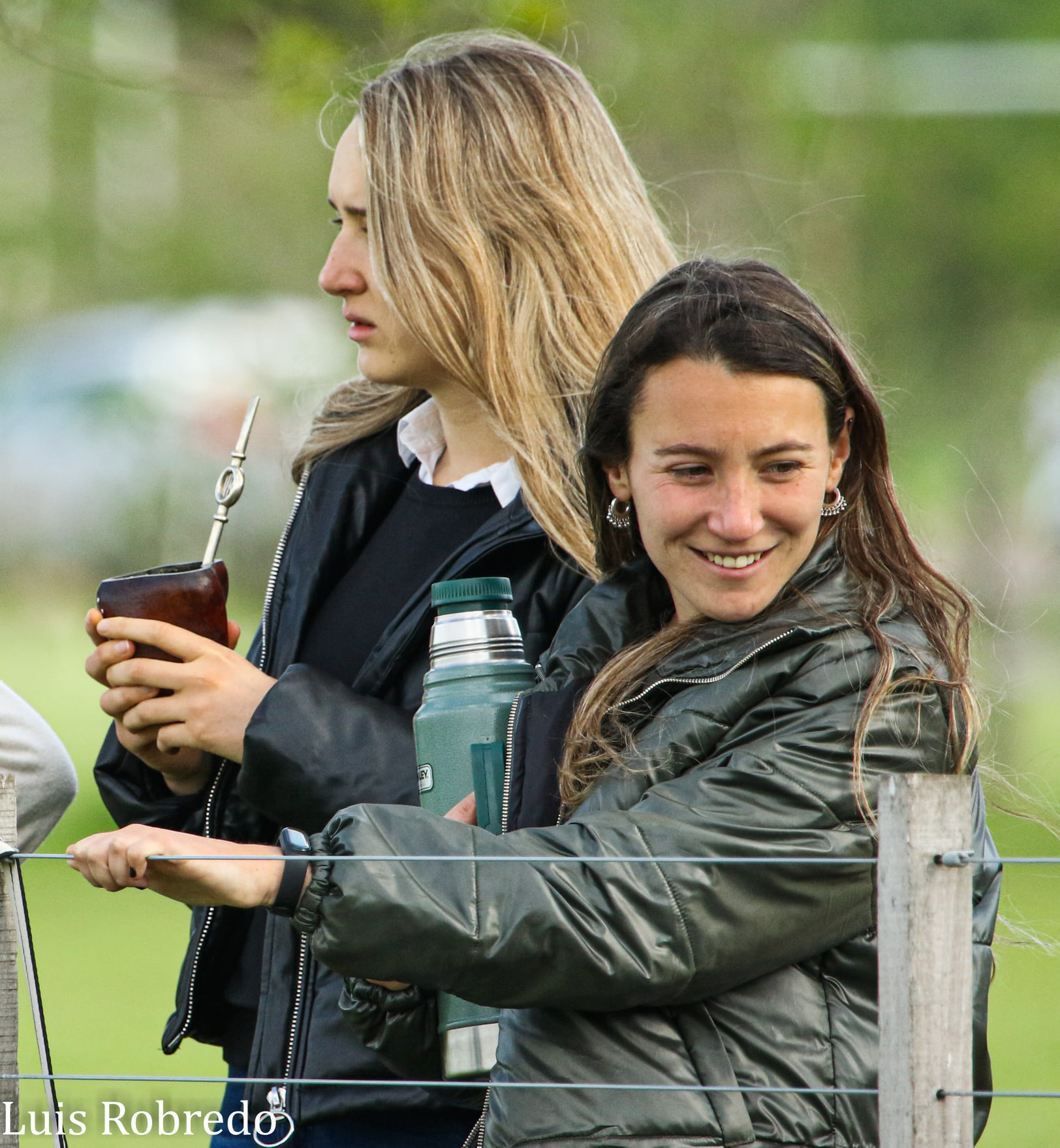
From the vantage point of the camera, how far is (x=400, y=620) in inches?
92.6

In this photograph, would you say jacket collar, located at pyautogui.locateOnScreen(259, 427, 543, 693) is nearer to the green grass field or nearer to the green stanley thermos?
the green stanley thermos

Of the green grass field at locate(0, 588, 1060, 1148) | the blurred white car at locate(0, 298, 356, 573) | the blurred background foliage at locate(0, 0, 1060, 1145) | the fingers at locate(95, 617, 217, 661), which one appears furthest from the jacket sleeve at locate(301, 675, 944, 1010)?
the blurred white car at locate(0, 298, 356, 573)

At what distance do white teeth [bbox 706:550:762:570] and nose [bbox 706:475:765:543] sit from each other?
0.08 ft

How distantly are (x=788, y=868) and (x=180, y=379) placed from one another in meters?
11.2

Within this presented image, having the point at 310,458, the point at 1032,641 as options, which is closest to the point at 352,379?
the point at 310,458

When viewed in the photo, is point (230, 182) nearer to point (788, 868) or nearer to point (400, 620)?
point (400, 620)

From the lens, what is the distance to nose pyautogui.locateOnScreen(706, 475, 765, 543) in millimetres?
1849

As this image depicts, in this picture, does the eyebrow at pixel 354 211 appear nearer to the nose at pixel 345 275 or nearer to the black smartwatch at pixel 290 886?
the nose at pixel 345 275

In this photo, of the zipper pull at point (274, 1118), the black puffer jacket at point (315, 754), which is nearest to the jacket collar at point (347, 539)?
the black puffer jacket at point (315, 754)

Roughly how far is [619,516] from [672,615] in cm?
14

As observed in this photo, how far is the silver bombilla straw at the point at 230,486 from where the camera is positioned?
7.96 ft

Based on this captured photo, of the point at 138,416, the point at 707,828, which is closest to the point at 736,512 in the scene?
the point at 707,828

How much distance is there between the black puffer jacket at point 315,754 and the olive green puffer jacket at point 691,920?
489 millimetres

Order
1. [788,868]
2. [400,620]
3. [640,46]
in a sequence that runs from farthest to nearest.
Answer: [640,46]
[400,620]
[788,868]
